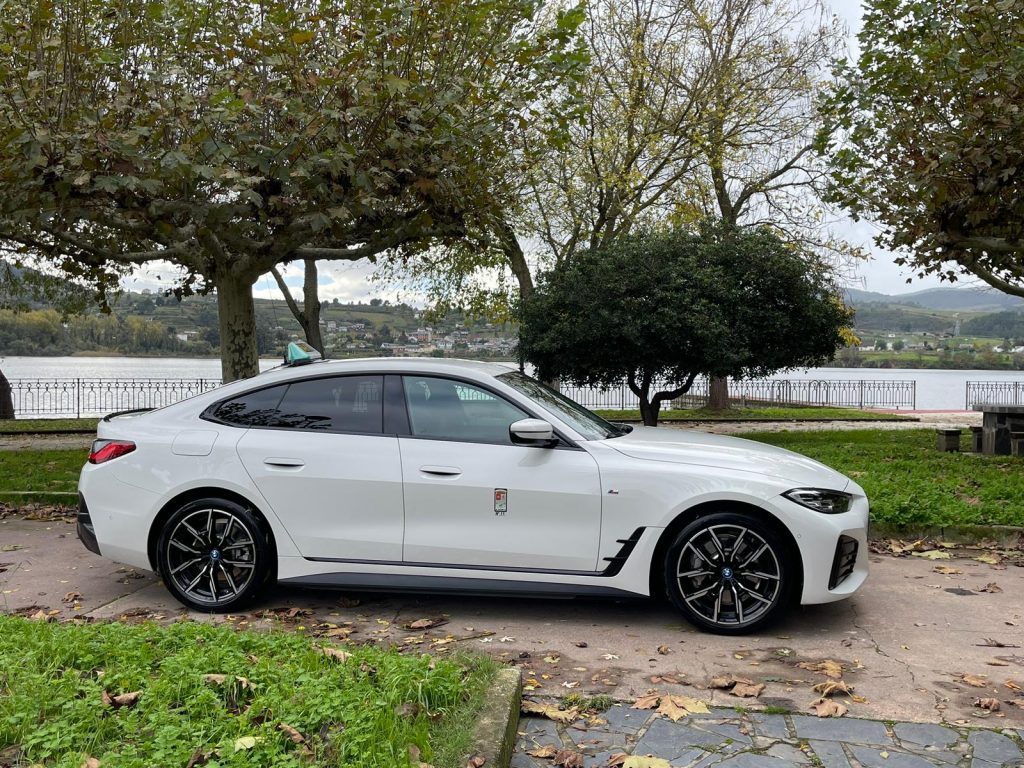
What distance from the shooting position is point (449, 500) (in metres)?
5.63

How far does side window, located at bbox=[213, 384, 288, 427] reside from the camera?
6094 millimetres

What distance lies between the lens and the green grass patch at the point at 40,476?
10328 millimetres

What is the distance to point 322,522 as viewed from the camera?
5.78 meters

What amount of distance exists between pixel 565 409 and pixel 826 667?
2323 mm

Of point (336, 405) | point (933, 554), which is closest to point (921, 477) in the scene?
point (933, 554)

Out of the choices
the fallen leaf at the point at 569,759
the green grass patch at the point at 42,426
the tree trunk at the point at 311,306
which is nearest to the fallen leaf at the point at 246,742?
the fallen leaf at the point at 569,759

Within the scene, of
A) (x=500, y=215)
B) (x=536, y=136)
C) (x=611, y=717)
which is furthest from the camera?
(x=536, y=136)

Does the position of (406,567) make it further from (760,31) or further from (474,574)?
(760,31)

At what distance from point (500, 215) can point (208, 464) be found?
8.63 meters

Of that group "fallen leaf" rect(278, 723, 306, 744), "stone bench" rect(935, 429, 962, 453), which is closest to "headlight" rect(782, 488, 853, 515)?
"fallen leaf" rect(278, 723, 306, 744)

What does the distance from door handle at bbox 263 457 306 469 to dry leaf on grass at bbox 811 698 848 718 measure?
10.8 feet

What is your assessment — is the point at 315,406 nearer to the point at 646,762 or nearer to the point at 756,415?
the point at 646,762

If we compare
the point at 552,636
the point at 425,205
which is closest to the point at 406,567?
the point at 552,636

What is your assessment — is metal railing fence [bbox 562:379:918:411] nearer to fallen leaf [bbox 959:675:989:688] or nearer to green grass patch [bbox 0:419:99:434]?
green grass patch [bbox 0:419:99:434]
